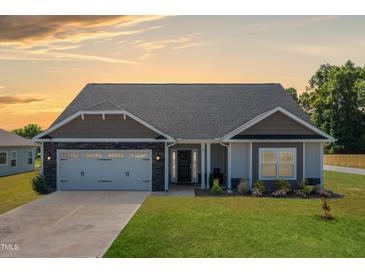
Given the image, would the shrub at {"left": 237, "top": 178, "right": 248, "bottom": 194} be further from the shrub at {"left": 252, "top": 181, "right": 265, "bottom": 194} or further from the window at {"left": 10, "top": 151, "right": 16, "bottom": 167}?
the window at {"left": 10, "top": 151, "right": 16, "bottom": 167}

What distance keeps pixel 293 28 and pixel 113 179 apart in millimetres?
11535

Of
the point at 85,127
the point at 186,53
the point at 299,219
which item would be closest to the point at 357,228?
the point at 299,219

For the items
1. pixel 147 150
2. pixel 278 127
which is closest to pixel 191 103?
pixel 147 150

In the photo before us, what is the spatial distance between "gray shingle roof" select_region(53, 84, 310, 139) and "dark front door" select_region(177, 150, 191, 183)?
61.9 inches

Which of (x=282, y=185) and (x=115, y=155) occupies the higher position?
(x=115, y=155)

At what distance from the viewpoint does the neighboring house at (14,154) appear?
2747 cm

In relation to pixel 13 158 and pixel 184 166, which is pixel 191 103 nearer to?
pixel 184 166

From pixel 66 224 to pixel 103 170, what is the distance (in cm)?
715

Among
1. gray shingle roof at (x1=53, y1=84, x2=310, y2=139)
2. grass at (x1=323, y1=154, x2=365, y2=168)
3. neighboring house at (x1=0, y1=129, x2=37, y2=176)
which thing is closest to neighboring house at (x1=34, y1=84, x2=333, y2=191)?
gray shingle roof at (x1=53, y1=84, x2=310, y2=139)

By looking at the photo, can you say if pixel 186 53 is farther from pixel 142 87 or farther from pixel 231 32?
pixel 142 87

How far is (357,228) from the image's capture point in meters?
11.1

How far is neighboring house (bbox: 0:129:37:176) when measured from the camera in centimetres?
2747

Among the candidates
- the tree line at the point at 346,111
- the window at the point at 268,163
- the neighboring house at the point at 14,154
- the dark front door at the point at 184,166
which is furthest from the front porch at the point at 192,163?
the tree line at the point at 346,111

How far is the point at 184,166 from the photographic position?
2108 cm
